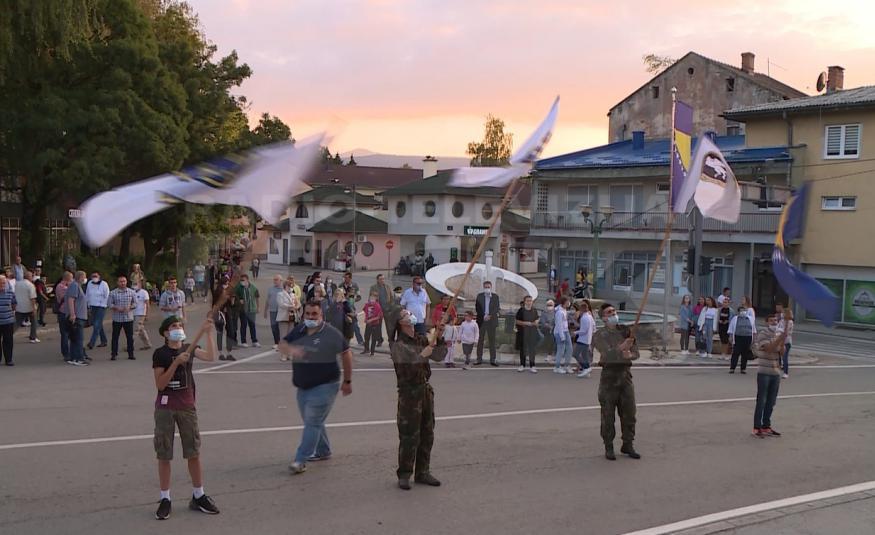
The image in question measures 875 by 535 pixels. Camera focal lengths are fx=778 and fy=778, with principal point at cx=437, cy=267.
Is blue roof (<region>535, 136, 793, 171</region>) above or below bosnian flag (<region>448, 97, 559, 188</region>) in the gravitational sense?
above

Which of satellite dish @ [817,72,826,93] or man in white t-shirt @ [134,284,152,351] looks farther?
satellite dish @ [817,72,826,93]

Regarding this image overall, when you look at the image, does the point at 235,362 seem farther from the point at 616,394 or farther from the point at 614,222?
the point at 616,394

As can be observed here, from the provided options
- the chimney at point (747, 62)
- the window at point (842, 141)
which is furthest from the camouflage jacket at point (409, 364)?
the chimney at point (747, 62)

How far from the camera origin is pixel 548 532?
21.2 ft

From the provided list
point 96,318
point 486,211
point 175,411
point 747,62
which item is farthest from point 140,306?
point 747,62

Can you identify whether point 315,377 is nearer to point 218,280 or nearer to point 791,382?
point 218,280

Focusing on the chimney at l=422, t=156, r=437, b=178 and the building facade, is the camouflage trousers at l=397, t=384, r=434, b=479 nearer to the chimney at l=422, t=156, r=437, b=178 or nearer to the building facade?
the chimney at l=422, t=156, r=437, b=178

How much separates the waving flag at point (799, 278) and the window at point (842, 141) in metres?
20.2

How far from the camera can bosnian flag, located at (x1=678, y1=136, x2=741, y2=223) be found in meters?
8.02

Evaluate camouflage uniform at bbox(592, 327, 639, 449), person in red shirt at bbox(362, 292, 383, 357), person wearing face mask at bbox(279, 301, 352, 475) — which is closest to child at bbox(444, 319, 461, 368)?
person in red shirt at bbox(362, 292, 383, 357)

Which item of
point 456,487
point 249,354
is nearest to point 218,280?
point 249,354

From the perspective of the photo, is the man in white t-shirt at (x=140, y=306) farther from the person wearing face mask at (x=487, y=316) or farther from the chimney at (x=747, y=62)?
the chimney at (x=747, y=62)

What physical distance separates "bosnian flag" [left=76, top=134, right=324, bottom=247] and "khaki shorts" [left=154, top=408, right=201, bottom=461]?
6.15ft

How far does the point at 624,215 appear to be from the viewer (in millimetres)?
18203
